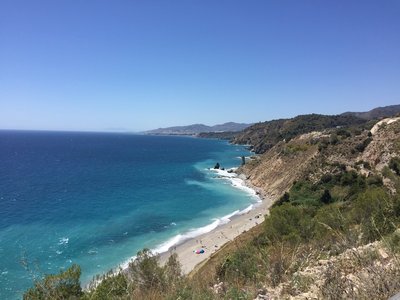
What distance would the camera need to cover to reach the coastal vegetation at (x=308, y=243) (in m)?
4.36

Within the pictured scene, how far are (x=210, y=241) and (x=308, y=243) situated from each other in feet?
115

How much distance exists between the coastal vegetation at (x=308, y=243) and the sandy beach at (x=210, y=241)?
2581 millimetres

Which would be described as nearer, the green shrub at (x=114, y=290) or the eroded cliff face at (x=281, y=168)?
the green shrub at (x=114, y=290)

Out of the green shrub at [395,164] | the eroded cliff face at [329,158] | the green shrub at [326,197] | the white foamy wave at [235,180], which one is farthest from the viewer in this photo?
the white foamy wave at [235,180]

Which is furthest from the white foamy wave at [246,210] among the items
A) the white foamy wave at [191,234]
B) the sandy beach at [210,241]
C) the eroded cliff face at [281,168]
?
the eroded cliff face at [281,168]

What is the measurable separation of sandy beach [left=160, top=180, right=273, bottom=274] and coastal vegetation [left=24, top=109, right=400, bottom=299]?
2581 millimetres

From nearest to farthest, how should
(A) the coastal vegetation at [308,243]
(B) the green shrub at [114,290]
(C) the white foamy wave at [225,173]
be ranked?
(A) the coastal vegetation at [308,243], (B) the green shrub at [114,290], (C) the white foamy wave at [225,173]

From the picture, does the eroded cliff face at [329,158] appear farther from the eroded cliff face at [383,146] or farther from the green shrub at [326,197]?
the green shrub at [326,197]

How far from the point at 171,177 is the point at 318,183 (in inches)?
1754

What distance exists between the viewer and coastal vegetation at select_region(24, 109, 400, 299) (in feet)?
14.3

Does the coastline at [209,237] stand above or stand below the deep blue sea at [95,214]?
below

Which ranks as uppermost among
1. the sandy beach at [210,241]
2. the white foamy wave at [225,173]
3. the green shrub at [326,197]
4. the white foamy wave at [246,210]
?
the green shrub at [326,197]

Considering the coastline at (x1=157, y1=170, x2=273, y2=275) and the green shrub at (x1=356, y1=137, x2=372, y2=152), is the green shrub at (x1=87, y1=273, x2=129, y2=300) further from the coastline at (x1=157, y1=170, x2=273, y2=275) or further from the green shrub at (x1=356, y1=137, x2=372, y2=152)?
the green shrub at (x1=356, y1=137, x2=372, y2=152)

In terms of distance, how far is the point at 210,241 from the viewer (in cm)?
4319
